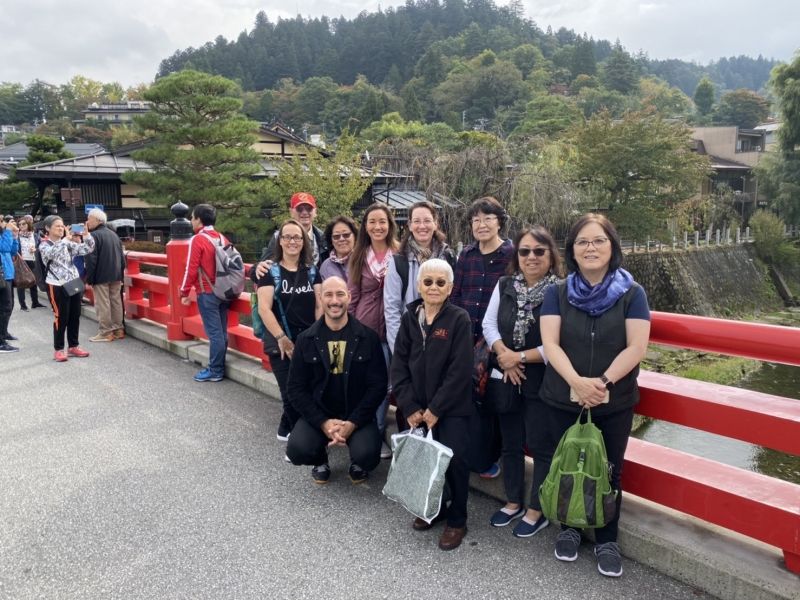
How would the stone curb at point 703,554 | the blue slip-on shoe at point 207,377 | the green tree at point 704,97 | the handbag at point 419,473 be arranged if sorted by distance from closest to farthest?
1. the stone curb at point 703,554
2. the handbag at point 419,473
3. the blue slip-on shoe at point 207,377
4. the green tree at point 704,97

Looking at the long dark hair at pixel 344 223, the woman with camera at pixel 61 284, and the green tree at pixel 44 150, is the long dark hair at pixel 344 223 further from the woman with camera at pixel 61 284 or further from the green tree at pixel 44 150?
the green tree at pixel 44 150

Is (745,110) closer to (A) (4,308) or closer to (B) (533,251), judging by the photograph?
(A) (4,308)

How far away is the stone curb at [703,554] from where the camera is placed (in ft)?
7.14

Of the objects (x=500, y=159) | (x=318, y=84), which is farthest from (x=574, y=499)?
(x=318, y=84)

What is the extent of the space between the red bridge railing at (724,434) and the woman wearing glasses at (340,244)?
1949mm

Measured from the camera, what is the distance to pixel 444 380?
2814mm

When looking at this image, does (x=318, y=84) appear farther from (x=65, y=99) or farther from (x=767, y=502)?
(x=767, y=502)

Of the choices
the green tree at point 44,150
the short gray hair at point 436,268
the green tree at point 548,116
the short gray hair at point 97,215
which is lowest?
the short gray hair at point 436,268

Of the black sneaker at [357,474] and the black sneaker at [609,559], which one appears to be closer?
the black sneaker at [609,559]

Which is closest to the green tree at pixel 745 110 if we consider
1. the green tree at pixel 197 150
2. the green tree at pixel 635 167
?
the green tree at pixel 635 167

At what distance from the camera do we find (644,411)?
2654 millimetres

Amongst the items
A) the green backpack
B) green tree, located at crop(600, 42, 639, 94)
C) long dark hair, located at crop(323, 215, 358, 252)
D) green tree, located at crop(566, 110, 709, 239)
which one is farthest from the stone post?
green tree, located at crop(600, 42, 639, 94)

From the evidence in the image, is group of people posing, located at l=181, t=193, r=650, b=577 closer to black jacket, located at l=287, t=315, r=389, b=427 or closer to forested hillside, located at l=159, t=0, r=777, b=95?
black jacket, located at l=287, t=315, r=389, b=427

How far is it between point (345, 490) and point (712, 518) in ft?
6.11
